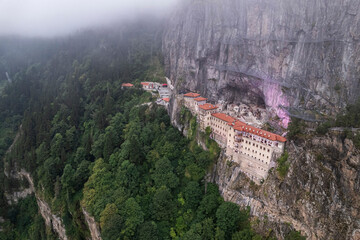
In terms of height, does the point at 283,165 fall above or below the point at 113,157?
above

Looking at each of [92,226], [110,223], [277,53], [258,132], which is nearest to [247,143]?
[258,132]

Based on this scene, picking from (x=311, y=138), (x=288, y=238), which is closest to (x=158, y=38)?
(x=311, y=138)

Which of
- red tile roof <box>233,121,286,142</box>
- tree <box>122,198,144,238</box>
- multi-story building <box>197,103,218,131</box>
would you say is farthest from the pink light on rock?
tree <box>122,198,144,238</box>

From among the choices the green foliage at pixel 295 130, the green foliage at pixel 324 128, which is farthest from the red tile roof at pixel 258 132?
the green foliage at pixel 324 128

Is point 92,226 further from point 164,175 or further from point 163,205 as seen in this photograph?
point 164,175

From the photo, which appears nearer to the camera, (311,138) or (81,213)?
(311,138)

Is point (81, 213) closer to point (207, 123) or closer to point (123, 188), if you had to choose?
point (123, 188)

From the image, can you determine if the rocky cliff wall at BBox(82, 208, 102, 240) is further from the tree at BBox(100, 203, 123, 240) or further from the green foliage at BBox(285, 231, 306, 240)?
the green foliage at BBox(285, 231, 306, 240)
